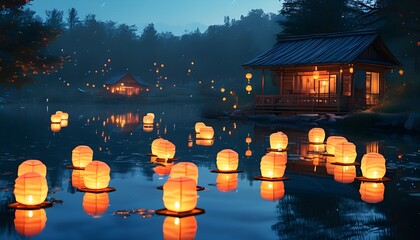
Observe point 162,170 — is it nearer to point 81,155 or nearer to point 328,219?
point 81,155

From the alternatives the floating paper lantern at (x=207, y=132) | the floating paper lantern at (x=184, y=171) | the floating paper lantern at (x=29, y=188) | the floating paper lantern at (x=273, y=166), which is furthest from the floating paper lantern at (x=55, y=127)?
the floating paper lantern at (x=29, y=188)

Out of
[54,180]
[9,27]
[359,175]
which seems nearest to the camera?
[54,180]

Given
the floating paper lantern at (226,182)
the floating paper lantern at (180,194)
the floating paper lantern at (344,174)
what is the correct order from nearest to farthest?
the floating paper lantern at (180,194) → the floating paper lantern at (226,182) → the floating paper lantern at (344,174)

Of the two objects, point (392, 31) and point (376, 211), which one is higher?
point (392, 31)

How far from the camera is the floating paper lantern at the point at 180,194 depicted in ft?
30.3

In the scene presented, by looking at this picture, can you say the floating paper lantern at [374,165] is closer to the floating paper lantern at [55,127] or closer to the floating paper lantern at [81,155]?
the floating paper lantern at [81,155]

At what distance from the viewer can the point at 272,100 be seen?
43469 mm

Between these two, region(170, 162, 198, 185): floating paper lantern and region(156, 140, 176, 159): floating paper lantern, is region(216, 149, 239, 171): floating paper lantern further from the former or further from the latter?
region(170, 162, 198, 185): floating paper lantern

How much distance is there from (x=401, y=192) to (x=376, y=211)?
2.37 meters

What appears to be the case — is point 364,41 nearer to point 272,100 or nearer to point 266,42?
point 272,100

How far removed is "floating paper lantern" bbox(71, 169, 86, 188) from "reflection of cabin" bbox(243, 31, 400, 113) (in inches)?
1098

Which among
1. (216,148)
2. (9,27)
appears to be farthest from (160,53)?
(216,148)

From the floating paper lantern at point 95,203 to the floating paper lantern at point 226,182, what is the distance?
8.51 ft

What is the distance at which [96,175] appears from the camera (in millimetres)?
11328
